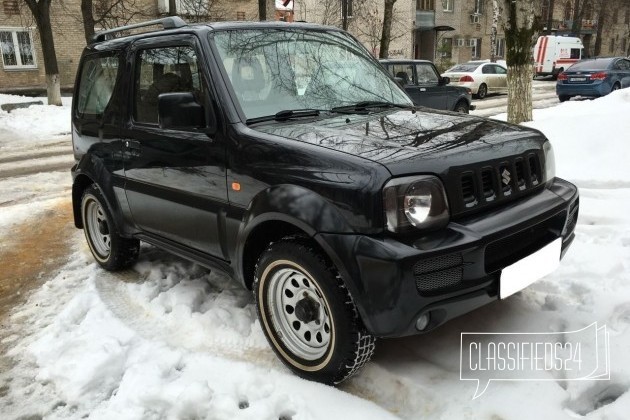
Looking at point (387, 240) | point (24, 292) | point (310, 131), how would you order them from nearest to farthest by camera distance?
point (387, 240)
point (310, 131)
point (24, 292)

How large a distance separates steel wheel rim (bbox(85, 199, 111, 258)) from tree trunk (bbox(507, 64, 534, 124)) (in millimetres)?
7294

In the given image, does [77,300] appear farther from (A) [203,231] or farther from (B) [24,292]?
(A) [203,231]

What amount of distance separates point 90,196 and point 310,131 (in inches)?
101

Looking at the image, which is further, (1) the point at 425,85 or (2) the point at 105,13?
(2) the point at 105,13

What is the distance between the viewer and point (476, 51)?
44.8m

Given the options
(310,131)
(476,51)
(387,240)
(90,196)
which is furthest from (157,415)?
(476,51)

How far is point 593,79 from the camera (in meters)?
19.0

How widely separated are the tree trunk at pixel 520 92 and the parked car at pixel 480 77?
1377cm

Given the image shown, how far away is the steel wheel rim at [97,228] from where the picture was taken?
15.9 ft

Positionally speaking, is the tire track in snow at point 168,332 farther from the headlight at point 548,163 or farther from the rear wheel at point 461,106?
the rear wheel at point 461,106

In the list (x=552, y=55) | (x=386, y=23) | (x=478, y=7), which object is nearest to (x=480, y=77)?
(x=386, y=23)

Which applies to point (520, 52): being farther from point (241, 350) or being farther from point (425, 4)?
point (425, 4)

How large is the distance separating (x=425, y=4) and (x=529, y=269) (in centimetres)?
4088

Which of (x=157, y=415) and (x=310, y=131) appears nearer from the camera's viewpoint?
(x=157, y=415)
